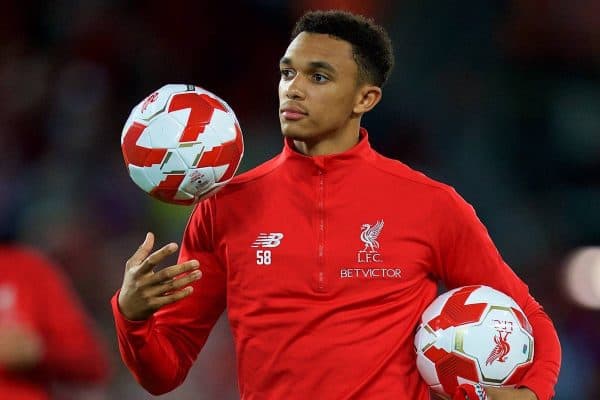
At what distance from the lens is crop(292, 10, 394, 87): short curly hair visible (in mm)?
3805

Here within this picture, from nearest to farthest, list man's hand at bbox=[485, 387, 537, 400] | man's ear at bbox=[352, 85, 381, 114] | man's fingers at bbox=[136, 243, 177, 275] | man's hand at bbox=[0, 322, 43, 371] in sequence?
man's fingers at bbox=[136, 243, 177, 275] → man's hand at bbox=[485, 387, 537, 400] → man's ear at bbox=[352, 85, 381, 114] → man's hand at bbox=[0, 322, 43, 371]

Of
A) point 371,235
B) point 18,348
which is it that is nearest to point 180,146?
point 371,235

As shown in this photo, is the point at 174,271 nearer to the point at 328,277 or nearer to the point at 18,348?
the point at 328,277

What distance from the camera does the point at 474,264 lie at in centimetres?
369

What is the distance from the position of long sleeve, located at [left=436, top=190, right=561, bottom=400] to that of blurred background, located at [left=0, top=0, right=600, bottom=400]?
3.22 meters

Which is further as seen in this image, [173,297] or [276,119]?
[276,119]

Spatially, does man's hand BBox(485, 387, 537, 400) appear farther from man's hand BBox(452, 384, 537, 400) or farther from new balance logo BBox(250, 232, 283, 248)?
new balance logo BBox(250, 232, 283, 248)

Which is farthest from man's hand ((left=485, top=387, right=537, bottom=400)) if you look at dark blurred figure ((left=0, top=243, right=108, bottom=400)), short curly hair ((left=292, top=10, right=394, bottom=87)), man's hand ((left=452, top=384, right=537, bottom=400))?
dark blurred figure ((left=0, top=243, right=108, bottom=400))

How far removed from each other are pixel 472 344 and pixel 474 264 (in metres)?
0.29

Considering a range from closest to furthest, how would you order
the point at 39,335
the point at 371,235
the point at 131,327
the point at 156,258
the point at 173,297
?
1. the point at 156,258
2. the point at 173,297
3. the point at 131,327
4. the point at 371,235
5. the point at 39,335

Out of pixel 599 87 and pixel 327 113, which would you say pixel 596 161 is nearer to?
pixel 599 87

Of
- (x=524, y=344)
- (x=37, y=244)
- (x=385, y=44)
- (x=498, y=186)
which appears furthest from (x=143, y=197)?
(x=524, y=344)

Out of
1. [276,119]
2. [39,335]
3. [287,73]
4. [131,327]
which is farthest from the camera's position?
Result: [276,119]

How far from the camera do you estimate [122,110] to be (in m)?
8.33
